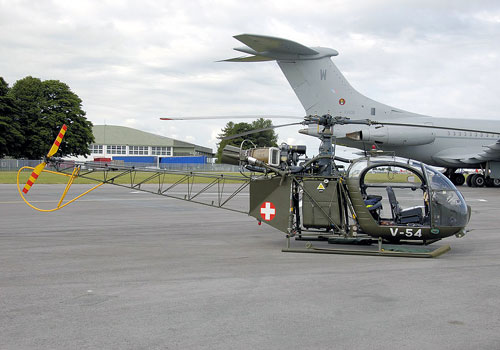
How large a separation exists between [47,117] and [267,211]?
61889mm

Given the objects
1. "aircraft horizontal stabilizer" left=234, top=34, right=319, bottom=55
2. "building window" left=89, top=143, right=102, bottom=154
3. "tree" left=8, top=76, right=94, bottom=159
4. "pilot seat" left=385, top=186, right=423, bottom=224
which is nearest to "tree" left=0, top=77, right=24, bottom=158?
"tree" left=8, top=76, right=94, bottom=159

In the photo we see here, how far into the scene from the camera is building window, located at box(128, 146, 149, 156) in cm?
10938

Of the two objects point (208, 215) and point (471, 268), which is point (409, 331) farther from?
point (208, 215)

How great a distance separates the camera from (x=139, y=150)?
110m

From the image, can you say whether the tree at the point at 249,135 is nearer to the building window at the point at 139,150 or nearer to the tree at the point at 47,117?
the building window at the point at 139,150

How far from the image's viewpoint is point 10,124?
59.8 m

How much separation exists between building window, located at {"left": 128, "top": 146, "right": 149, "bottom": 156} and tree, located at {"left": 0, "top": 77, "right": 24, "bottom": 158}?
4682 centimetres

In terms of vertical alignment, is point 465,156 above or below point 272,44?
below

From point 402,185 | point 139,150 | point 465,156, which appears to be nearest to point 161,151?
point 139,150

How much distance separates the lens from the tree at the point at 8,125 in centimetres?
5867

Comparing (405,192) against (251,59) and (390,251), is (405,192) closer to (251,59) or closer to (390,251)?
(390,251)

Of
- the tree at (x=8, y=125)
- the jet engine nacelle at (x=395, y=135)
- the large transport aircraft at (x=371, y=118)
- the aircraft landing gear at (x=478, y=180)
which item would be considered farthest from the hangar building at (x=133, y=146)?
the jet engine nacelle at (x=395, y=135)

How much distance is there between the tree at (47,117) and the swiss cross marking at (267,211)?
58.7 m

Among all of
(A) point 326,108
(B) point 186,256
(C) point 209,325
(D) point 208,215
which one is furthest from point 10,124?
(C) point 209,325
